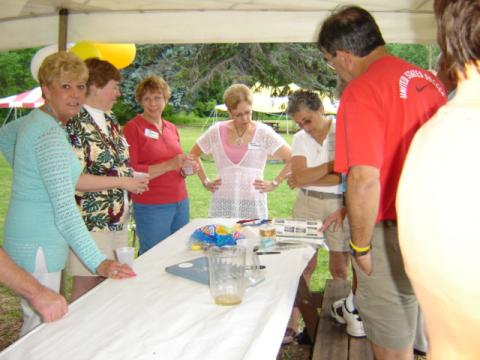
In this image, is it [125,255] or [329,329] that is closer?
[125,255]

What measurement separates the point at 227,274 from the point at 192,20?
6.92 feet

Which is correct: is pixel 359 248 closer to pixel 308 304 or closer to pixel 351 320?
pixel 351 320

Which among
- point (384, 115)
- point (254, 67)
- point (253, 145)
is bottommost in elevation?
point (253, 145)

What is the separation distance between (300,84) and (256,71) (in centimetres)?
72

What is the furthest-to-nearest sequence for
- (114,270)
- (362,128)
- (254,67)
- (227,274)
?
(254,67) → (114,270) → (362,128) → (227,274)

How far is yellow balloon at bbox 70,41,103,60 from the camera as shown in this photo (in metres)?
3.11

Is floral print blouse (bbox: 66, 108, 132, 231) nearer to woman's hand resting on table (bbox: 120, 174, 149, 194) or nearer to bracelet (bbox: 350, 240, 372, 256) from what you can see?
woman's hand resting on table (bbox: 120, 174, 149, 194)

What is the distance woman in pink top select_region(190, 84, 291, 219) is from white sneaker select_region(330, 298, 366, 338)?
1.28 m

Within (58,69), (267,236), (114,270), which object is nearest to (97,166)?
(58,69)

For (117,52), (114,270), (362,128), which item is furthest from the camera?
(117,52)

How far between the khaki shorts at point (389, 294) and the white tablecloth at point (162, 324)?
283 mm

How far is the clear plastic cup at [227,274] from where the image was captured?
134cm

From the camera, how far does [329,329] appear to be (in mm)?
1900

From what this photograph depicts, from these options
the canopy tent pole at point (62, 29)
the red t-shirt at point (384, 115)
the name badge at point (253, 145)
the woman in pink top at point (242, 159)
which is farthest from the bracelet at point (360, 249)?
the canopy tent pole at point (62, 29)
